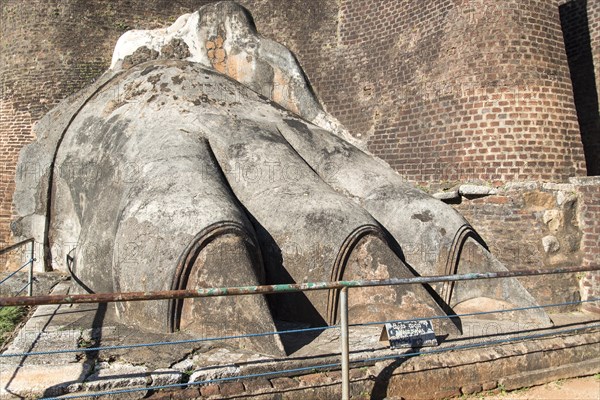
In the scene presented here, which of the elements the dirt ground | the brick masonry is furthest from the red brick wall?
the dirt ground

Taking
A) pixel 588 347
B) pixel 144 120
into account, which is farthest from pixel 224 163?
pixel 588 347

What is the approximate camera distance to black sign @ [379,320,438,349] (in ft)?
14.0

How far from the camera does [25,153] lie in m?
7.84

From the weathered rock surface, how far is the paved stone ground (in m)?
0.26

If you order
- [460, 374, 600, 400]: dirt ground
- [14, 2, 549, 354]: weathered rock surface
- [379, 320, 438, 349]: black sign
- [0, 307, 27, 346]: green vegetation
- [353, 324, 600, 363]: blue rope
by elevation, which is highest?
[14, 2, 549, 354]: weathered rock surface

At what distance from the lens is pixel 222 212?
4.70 metres

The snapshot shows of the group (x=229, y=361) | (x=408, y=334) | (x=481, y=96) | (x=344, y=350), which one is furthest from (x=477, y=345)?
(x=481, y=96)

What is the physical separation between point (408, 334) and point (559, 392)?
1384 millimetres

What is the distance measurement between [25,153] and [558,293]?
25.3 feet

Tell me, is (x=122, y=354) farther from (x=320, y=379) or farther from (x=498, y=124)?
(x=498, y=124)

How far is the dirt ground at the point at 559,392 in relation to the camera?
14.3 ft

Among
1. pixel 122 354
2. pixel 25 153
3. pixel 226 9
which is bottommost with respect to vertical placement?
pixel 122 354

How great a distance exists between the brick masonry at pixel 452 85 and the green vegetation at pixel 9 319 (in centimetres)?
557

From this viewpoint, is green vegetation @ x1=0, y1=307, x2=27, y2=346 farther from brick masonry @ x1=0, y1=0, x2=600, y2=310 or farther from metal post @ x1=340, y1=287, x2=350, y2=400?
brick masonry @ x1=0, y1=0, x2=600, y2=310
